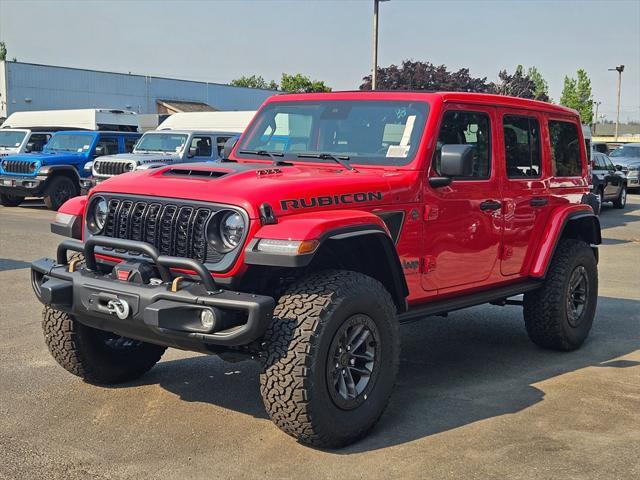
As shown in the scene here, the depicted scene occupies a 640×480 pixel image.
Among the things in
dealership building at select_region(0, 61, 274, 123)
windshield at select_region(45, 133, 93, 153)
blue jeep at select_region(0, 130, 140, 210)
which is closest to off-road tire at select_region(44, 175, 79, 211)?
blue jeep at select_region(0, 130, 140, 210)

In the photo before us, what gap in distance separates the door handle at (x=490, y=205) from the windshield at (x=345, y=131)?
746mm

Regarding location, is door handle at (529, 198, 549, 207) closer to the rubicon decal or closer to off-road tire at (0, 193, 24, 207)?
the rubicon decal

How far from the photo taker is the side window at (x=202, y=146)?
16.9 m

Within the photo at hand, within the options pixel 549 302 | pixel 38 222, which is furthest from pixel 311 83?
pixel 549 302

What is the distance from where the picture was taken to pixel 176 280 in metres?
4.08

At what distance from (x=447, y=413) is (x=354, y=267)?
1.09 meters

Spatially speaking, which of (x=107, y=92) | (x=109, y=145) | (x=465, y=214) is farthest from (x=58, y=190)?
(x=107, y=92)

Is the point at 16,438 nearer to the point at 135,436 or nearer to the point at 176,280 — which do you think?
the point at 135,436

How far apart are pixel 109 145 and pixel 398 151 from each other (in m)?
14.8

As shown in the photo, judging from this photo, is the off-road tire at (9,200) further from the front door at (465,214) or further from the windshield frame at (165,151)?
the front door at (465,214)

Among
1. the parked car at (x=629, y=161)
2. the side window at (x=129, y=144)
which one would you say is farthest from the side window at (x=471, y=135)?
the parked car at (x=629, y=161)

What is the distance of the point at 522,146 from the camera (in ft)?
20.2

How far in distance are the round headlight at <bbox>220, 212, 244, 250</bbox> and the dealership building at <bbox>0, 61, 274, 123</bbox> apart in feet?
126

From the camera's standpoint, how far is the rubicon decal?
4297 millimetres
